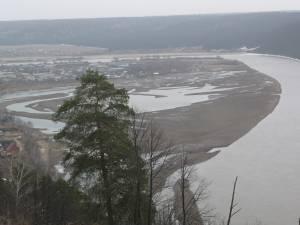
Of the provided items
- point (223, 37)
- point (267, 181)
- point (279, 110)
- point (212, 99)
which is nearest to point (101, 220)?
point (267, 181)

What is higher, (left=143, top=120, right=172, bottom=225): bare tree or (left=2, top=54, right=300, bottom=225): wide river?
(left=143, top=120, right=172, bottom=225): bare tree

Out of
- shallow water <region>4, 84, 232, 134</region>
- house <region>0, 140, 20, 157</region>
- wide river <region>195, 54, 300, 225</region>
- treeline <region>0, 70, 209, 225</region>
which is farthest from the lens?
shallow water <region>4, 84, 232, 134</region>

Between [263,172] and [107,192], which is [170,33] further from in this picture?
[107,192]

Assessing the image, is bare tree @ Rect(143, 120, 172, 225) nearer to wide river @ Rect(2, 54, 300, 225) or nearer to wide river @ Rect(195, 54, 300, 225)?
wide river @ Rect(195, 54, 300, 225)

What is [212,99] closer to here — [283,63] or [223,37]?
[283,63]

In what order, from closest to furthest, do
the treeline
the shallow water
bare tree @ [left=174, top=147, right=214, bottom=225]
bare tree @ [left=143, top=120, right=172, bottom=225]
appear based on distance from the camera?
bare tree @ [left=143, top=120, right=172, bottom=225]
the treeline
bare tree @ [left=174, top=147, right=214, bottom=225]
the shallow water

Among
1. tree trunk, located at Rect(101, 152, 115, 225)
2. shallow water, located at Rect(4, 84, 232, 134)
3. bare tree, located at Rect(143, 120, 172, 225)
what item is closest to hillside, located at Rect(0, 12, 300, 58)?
shallow water, located at Rect(4, 84, 232, 134)

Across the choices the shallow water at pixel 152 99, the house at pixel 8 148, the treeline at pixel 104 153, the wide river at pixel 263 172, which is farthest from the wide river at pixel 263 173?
the shallow water at pixel 152 99
